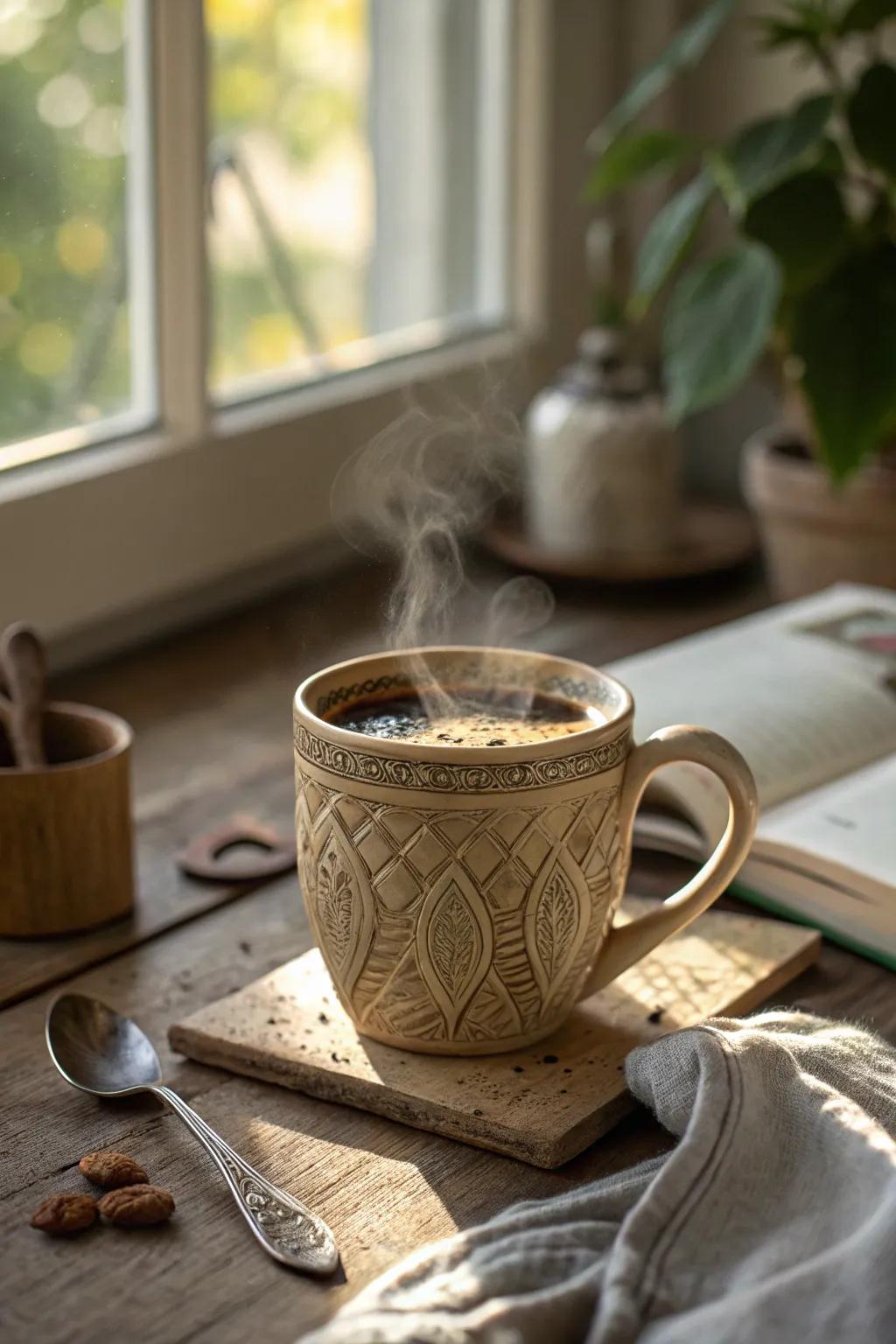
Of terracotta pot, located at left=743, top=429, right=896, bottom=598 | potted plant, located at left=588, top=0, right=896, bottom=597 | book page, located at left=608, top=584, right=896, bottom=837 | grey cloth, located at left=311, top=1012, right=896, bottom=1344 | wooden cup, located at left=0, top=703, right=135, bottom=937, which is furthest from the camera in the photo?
terracotta pot, located at left=743, top=429, right=896, bottom=598

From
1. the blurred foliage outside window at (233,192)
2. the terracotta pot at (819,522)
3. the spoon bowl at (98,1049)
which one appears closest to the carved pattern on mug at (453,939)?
the spoon bowl at (98,1049)

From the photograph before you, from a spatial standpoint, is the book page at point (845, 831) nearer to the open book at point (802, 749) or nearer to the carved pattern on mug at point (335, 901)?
the open book at point (802, 749)

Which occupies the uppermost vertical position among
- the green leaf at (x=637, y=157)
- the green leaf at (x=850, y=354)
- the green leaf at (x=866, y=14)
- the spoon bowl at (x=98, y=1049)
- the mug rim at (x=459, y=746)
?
the green leaf at (x=866, y=14)

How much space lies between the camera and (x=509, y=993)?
618 mm

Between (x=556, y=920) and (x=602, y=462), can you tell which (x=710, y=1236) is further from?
(x=602, y=462)

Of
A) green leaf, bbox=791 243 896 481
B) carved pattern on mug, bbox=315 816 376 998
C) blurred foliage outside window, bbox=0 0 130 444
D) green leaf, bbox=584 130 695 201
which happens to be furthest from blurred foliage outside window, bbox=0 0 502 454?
carved pattern on mug, bbox=315 816 376 998

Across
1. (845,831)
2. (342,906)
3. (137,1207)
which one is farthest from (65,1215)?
(845,831)

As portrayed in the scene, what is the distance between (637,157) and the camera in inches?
50.5

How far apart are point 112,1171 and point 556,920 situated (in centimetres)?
18

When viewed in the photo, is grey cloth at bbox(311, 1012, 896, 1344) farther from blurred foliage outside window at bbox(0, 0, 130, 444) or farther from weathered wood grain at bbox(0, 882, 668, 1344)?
blurred foliage outside window at bbox(0, 0, 130, 444)

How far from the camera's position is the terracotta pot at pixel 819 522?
1198 millimetres

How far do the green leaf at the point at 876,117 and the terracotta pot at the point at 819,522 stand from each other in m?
0.22

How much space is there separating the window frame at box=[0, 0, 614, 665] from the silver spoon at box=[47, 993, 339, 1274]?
1.38ft

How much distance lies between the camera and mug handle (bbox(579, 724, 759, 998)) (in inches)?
24.8
